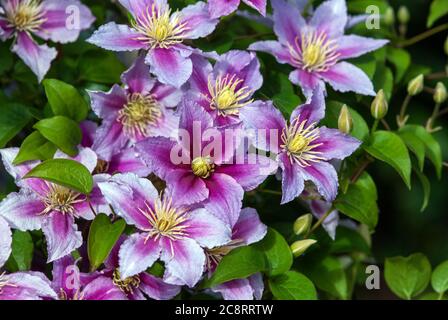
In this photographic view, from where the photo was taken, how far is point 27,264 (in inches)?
41.6

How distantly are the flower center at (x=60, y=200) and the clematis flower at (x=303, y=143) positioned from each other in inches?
9.7

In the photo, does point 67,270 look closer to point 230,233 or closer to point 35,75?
point 230,233

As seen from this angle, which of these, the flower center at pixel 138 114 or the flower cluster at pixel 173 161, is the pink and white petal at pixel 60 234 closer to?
the flower cluster at pixel 173 161

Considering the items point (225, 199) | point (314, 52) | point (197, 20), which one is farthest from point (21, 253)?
point (314, 52)

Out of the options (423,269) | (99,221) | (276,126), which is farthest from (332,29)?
(99,221)

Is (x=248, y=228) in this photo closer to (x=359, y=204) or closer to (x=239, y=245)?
(x=239, y=245)

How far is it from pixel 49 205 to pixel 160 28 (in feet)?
0.89

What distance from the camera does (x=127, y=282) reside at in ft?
3.40

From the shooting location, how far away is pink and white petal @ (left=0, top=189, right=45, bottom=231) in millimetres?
1037

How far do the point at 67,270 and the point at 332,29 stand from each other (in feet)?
1.79

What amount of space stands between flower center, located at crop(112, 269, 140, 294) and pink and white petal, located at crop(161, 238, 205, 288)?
0.06 metres

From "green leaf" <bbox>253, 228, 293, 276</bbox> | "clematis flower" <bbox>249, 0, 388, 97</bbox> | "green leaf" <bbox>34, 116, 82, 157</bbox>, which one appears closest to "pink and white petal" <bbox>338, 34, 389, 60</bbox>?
"clematis flower" <bbox>249, 0, 388, 97</bbox>

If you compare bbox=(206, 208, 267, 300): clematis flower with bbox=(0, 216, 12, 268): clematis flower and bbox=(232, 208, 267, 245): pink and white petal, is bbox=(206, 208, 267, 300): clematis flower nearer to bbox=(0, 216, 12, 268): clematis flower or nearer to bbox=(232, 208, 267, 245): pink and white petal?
bbox=(232, 208, 267, 245): pink and white petal

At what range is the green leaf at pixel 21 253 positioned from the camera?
106cm
